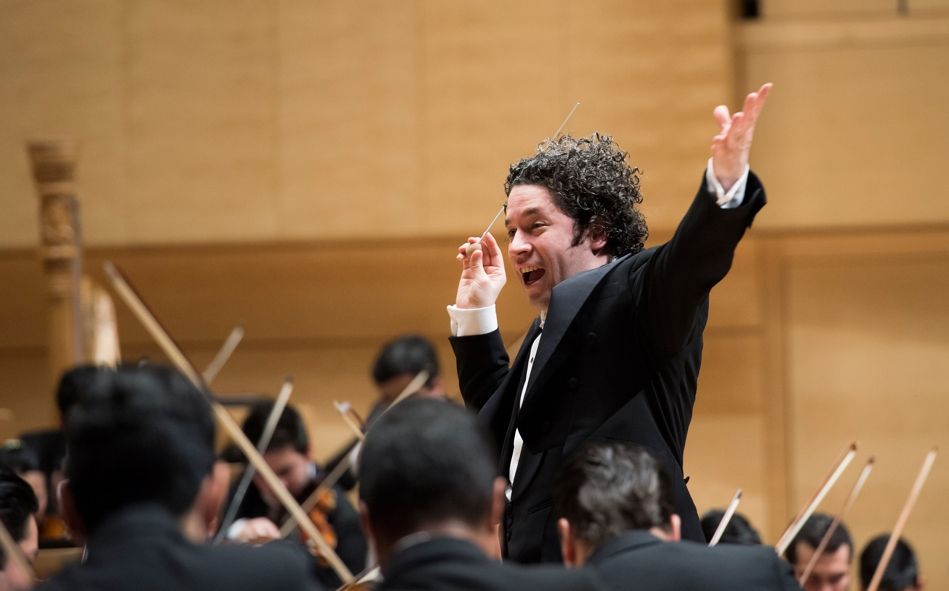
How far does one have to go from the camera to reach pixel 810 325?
306 inches

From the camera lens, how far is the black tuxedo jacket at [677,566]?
2.13 m

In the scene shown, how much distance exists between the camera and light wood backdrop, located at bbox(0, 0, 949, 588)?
743cm

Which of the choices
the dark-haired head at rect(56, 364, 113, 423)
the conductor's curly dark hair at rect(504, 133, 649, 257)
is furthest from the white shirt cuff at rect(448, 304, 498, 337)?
the dark-haired head at rect(56, 364, 113, 423)

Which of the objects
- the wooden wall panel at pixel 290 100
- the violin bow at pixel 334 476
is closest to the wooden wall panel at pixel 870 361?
the wooden wall panel at pixel 290 100

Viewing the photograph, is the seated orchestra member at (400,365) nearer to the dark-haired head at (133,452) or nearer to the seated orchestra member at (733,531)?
the seated orchestra member at (733,531)

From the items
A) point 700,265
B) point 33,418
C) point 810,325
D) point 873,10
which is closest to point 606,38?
point 873,10

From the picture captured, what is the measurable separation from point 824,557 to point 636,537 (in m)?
2.67

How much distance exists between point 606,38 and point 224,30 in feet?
6.42

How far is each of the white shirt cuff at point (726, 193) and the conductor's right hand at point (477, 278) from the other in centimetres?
83

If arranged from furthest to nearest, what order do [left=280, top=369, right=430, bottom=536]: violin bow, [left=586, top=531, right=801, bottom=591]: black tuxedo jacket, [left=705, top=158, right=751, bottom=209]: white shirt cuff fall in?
Result: [left=280, top=369, right=430, bottom=536]: violin bow
[left=705, top=158, right=751, bottom=209]: white shirt cuff
[left=586, top=531, right=801, bottom=591]: black tuxedo jacket

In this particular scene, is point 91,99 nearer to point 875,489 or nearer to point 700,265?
point 875,489

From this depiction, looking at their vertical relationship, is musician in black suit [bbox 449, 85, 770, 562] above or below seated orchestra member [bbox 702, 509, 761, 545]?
above

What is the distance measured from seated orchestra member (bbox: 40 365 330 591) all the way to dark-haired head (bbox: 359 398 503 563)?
12cm

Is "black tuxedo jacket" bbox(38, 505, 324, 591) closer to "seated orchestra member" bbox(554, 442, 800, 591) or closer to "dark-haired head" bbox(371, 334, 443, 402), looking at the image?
"seated orchestra member" bbox(554, 442, 800, 591)
